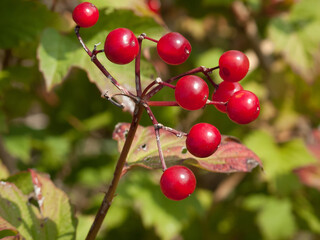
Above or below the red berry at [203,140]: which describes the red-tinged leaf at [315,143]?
below

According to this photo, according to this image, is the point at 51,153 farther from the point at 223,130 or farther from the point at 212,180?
the point at 212,180

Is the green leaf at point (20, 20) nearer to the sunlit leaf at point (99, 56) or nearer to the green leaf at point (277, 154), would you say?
the sunlit leaf at point (99, 56)

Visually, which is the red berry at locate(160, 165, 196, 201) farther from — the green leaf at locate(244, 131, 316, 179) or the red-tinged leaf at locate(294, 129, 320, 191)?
the red-tinged leaf at locate(294, 129, 320, 191)

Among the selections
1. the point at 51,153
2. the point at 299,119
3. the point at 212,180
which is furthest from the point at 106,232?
the point at 299,119

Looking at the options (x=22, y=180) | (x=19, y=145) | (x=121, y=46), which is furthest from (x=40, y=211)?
(x=19, y=145)

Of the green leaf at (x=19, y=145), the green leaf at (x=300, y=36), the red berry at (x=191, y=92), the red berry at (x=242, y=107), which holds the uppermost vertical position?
the red berry at (x=191, y=92)

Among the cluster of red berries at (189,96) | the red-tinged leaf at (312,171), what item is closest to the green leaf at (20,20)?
the cluster of red berries at (189,96)

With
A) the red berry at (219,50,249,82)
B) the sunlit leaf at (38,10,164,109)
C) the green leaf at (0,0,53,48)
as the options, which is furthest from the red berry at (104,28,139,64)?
the green leaf at (0,0,53,48)
